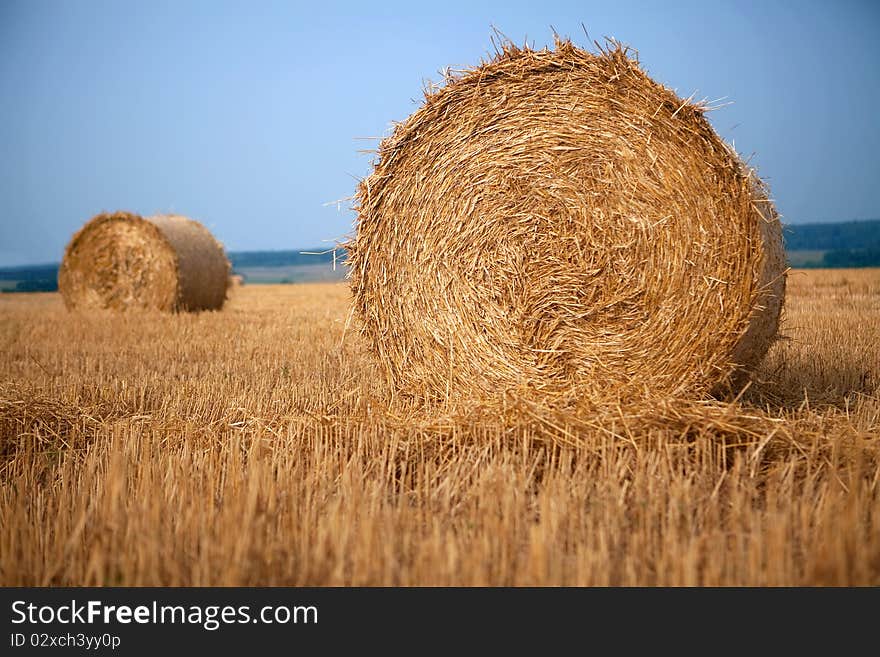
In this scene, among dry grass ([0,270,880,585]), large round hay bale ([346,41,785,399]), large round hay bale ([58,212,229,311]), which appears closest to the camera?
dry grass ([0,270,880,585])

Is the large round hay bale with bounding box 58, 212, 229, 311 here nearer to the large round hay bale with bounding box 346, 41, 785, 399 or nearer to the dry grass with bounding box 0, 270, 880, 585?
the dry grass with bounding box 0, 270, 880, 585

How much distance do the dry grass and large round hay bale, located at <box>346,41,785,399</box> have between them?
0.48 meters

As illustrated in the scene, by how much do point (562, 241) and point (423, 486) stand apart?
1.81m

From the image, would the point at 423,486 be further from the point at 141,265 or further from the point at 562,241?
the point at 141,265

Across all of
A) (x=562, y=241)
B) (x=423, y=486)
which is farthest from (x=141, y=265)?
(x=423, y=486)

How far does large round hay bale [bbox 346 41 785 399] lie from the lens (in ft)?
15.1

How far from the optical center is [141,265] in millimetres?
13203

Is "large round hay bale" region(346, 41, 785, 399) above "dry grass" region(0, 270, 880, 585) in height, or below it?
above

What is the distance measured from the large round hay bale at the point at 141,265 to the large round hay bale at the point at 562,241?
834 centimetres

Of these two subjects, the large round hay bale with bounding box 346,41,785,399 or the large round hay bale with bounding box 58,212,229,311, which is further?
the large round hay bale with bounding box 58,212,229,311

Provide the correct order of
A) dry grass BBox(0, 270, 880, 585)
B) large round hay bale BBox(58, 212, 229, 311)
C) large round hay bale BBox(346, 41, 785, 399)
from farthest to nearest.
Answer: large round hay bale BBox(58, 212, 229, 311)
large round hay bale BBox(346, 41, 785, 399)
dry grass BBox(0, 270, 880, 585)

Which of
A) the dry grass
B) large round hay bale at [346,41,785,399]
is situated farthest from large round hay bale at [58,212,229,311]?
large round hay bale at [346,41,785,399]

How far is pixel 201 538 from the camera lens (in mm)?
2982
